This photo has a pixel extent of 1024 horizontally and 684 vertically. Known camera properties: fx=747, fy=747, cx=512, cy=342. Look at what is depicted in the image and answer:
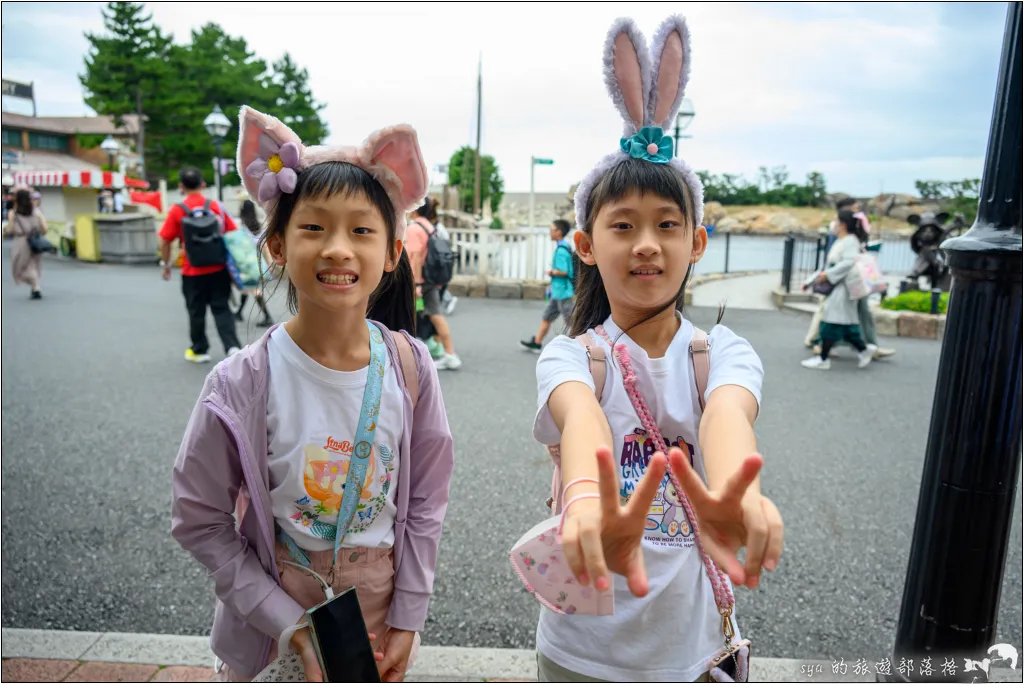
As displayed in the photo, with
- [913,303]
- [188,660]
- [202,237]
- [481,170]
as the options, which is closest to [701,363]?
[188,660]

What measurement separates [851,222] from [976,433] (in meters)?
4.65

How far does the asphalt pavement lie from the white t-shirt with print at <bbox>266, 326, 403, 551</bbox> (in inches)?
53.7

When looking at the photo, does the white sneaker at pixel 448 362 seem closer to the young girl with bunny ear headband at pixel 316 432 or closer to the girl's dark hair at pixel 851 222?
the girl's dark hair at pixel 851 222

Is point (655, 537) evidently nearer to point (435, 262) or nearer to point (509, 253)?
point (435, 262)

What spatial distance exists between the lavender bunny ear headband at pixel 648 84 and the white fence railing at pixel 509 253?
9.62 metres

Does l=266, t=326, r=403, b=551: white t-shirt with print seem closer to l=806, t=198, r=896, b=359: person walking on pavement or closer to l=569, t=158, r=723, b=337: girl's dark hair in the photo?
l=569, t=158, r=723, b=337: girl's dark hair

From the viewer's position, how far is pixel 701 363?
1283mm

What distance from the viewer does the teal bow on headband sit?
125 centimetres

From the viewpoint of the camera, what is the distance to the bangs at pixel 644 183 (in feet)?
4.00

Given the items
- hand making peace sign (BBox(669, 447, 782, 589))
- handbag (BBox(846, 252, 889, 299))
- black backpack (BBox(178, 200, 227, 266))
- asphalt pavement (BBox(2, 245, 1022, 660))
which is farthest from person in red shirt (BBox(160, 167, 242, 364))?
hand making peace sign (BBox(669, 447, 782, 589))

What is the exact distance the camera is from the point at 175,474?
4.44ft

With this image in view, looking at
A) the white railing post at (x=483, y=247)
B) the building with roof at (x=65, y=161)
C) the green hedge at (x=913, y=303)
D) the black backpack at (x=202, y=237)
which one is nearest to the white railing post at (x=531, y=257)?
the white railing post at (x=483, y=247)

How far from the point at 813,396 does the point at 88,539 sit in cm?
484

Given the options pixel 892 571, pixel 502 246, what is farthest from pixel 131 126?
pixel 892 571
